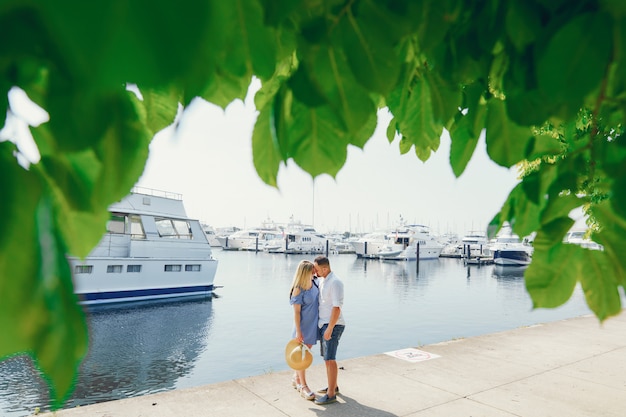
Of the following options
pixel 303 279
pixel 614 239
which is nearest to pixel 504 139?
pixel 614 239

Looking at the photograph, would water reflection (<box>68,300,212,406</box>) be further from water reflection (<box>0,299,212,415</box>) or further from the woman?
the woman

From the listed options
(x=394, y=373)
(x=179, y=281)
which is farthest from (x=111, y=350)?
(x=394, y=373)

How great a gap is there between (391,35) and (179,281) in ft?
84.0

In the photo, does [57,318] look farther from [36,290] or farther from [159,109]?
[159,109]

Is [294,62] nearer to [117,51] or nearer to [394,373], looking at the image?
[117,51]

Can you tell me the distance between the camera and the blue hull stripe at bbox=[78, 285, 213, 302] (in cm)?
2136

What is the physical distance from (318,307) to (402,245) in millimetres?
63123

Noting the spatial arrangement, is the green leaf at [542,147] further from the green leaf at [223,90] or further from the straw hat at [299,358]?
the straw hat at [299,358]

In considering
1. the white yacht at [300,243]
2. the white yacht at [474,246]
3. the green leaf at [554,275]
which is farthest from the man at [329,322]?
the white yacht at [300,243]

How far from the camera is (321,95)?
0.77 metres

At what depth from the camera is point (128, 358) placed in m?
14.9

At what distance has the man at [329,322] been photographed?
577cm

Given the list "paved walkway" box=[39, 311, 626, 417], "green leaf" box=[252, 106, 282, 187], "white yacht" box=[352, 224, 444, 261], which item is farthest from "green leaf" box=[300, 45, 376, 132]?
"white yacht" box=[352, 224, 444, 261]

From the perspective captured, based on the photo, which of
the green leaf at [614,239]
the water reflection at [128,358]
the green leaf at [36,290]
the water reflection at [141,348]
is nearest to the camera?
the green leaf at [36,290]
